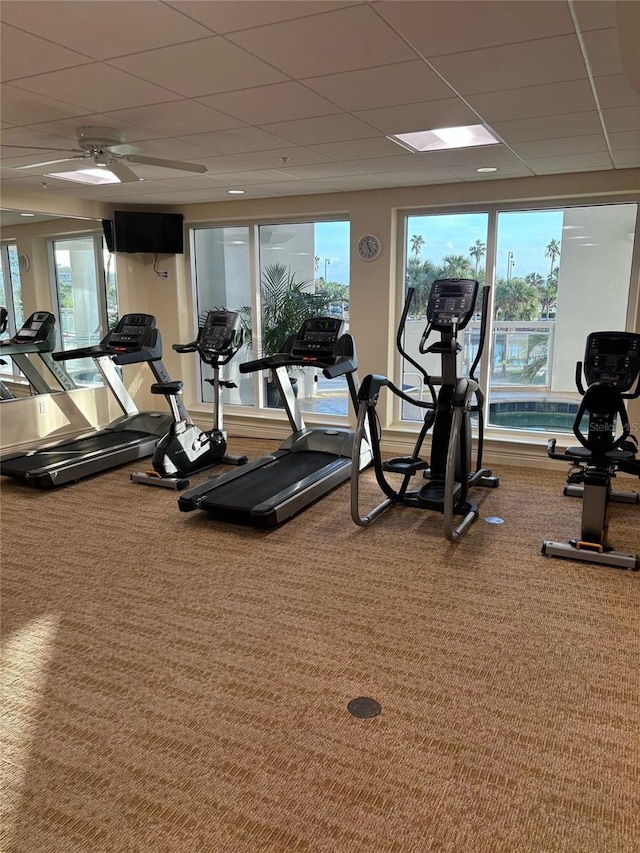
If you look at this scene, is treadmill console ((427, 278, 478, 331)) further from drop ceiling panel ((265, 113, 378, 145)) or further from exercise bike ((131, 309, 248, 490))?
exercise bike ((131, 309, 248, 490))

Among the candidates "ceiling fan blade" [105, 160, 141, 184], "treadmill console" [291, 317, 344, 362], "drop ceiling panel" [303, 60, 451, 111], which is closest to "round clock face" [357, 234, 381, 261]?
"treadmill console" [291, 317, 344, 362]

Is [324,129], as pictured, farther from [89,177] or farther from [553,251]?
[553,251]

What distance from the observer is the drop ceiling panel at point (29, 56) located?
240cm

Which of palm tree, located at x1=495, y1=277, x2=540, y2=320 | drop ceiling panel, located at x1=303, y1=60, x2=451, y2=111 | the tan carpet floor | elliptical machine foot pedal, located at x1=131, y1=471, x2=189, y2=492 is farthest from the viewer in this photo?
palm tree, located at x1=495, y1=277, x2=540, y2=320

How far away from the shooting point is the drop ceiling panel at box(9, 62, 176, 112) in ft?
9.19

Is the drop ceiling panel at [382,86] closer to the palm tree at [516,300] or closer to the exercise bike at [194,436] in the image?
the exercise bike at [194,436]

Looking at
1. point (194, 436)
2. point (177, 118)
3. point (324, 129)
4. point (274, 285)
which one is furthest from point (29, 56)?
point (274, 285)

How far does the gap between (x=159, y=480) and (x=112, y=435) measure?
53.3 inches

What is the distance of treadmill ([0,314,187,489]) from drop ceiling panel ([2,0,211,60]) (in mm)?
3258

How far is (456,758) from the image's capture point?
2.23m

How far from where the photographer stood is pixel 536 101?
10.4ft

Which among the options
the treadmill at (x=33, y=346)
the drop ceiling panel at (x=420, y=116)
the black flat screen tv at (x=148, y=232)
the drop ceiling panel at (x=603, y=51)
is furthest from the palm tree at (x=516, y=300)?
the treadmill at (x=33, y=346)

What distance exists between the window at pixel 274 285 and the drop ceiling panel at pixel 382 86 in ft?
11.1

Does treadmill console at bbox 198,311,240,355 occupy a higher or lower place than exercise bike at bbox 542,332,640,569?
higher
